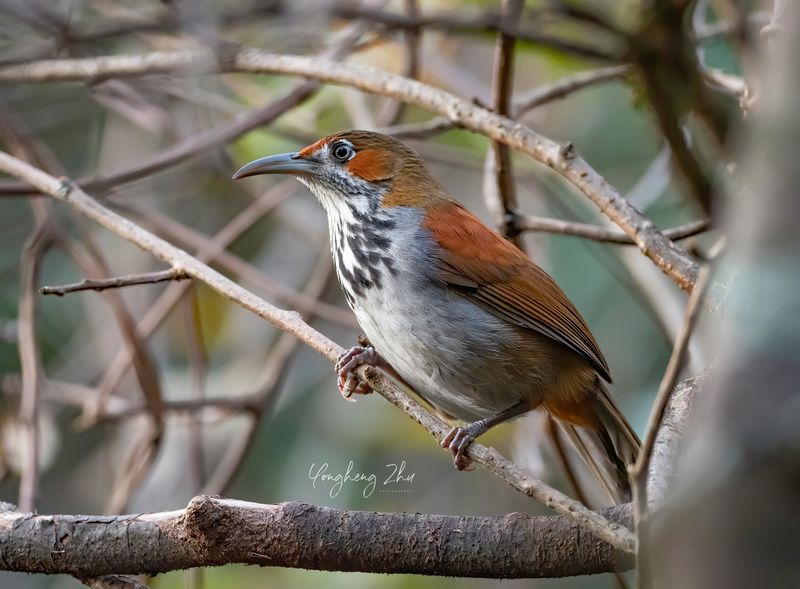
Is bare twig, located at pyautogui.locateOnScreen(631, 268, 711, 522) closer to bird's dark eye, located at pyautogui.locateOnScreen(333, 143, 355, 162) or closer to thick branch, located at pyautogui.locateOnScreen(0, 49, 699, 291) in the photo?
thick branch, located at pyautogui.locateOnScreen(0, 49, 699, 291)

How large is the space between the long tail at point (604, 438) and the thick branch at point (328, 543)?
130 centimetres

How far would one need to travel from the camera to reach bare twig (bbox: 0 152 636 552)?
2.15 m

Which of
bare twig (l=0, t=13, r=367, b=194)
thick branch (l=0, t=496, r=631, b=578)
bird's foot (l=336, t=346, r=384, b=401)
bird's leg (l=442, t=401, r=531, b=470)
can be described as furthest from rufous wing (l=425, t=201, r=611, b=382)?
thick branch (l=0, t=496, r=631, b=578)

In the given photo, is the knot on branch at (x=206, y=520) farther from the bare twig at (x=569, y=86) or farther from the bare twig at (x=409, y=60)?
the bare twig at (x=569, y=86)

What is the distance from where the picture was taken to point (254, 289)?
5.91 m

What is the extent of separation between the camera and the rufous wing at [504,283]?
3.70m

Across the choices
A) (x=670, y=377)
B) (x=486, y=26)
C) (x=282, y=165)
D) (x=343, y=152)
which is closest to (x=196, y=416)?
(x=282, y=165)

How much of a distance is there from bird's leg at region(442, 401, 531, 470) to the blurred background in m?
0.97

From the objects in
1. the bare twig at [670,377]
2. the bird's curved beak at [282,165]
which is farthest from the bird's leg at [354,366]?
the bare twig at [670,377]

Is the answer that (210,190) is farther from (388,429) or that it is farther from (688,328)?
(688,328)

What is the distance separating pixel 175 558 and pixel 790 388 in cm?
188

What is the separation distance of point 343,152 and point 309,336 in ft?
4.64

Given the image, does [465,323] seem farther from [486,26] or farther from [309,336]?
[486,26]

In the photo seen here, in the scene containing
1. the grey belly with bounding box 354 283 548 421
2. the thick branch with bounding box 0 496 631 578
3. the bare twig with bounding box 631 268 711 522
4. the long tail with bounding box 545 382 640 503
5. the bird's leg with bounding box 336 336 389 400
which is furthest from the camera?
the long tail with bounding box 545 382 640 503
